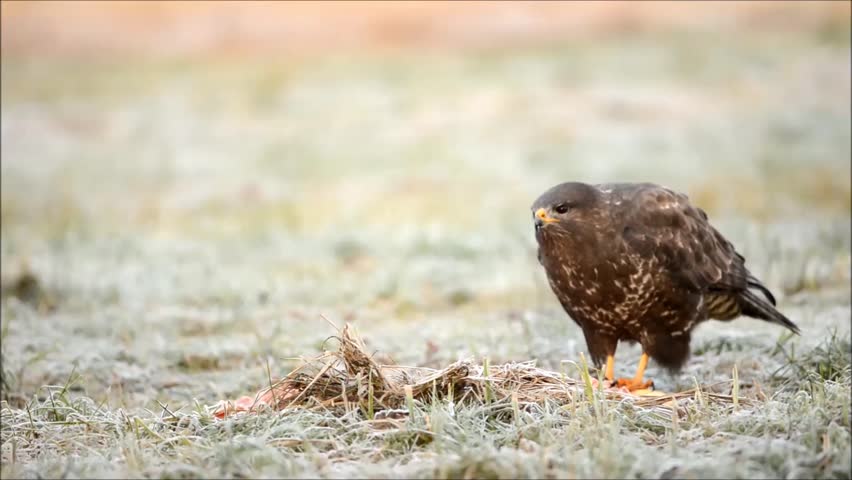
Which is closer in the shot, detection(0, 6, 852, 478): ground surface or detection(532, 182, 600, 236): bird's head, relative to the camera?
detection(0, 6, 852, 478): ground surface

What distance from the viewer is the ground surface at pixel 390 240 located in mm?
3535

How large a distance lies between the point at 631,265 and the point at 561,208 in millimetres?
410

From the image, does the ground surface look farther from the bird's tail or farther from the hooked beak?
the hooked beak

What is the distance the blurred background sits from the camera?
706 cm

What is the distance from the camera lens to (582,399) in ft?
12.9

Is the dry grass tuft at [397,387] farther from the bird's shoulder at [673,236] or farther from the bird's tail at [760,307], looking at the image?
the bird's tail at [760,307]

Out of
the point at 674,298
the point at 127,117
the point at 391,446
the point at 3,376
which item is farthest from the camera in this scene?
the point at 127,117

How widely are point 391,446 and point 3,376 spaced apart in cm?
273

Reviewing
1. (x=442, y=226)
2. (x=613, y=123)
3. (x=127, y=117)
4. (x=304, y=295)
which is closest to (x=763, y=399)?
(x=304, y=295)

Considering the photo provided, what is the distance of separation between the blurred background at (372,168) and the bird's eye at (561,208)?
3.92ft

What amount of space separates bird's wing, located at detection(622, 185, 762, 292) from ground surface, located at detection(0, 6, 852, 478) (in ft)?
1.56

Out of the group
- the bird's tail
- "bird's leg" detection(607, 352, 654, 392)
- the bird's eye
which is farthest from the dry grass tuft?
the bird's tail

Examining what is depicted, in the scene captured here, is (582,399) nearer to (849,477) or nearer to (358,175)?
(849,477)

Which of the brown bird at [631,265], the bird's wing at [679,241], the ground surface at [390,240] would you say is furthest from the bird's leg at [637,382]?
the bird's wing at [679,241]
